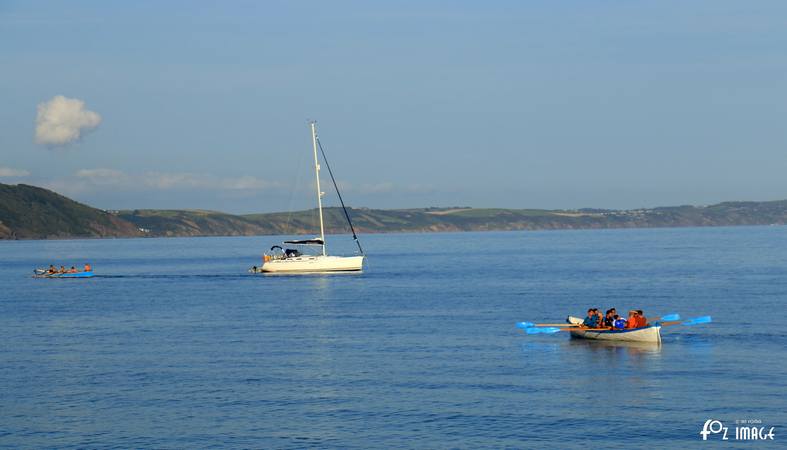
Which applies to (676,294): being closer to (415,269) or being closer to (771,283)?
(771,283)

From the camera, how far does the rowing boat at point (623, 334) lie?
192 feet

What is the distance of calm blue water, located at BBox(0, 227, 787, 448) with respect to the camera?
127 ft

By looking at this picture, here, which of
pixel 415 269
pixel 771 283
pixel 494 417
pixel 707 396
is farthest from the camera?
pixel 415 269

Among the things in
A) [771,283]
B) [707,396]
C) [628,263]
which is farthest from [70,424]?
[628,263]

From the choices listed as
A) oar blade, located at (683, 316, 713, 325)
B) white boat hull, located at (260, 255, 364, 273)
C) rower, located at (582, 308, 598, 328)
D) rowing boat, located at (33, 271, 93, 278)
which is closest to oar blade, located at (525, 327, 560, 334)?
rower, located at (582, 308, 598, 328)

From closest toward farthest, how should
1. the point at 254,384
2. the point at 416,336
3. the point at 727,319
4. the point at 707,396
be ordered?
1. the point at 707,396
2. the point at 254,384
3. the point at 416,336
4. the point at 727,319

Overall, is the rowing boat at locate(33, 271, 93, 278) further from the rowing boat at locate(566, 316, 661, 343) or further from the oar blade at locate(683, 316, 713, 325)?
the oar blade at locate(683, 316, 713, 325)

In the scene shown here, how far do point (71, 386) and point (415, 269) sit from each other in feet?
363

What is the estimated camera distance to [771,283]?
107000mm

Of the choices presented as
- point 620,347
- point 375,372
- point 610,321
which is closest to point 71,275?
point 610,321

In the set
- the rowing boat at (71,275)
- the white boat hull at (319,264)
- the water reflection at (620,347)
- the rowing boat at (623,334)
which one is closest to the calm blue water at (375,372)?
the water reflection at (620,347)

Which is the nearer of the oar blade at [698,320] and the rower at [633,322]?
the rower at [633,322]

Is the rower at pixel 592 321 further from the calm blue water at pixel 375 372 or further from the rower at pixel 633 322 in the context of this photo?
the rower at pixel 633 322

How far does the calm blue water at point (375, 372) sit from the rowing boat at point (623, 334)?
1.16m
